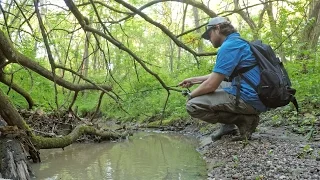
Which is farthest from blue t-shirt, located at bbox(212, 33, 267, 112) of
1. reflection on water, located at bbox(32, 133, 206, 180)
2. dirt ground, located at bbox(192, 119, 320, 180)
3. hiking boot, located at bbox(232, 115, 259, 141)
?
reflection on water, located at bbox(32, 133, 206, 180)

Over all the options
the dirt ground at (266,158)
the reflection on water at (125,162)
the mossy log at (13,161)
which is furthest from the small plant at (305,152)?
the mossy log at (13,161)

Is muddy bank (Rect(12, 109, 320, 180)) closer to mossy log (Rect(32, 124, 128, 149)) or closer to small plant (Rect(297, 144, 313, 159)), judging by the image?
small plant (Rect(297, 144, 313, 159))

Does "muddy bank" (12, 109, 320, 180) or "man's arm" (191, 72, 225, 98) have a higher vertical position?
"man's arm" (191, 72, 225, 98)

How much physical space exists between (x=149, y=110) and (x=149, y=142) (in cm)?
385

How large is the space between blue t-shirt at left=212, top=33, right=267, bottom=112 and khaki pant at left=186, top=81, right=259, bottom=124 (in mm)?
87

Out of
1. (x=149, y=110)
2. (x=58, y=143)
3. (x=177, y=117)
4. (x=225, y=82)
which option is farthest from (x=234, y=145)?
(x=149, y=110)

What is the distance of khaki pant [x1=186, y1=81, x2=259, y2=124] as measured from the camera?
3674mm

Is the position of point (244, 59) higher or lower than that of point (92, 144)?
higher

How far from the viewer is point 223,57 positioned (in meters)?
3.41

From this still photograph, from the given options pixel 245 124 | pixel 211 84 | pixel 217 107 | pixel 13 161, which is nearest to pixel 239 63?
pixel 211 84

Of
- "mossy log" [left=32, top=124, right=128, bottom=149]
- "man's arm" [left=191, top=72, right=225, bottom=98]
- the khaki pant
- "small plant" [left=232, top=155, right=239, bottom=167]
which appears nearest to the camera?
"small plant" [left=232, top=155, right=239, bottom=167]

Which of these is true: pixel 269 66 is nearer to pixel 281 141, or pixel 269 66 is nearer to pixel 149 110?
pixel 281 141

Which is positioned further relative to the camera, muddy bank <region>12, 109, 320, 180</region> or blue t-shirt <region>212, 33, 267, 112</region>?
blue t-shirt <region>212, 33, 267, 112</region>

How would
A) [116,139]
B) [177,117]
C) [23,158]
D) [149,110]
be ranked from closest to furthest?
1. [23,158]
2. [116,139]
3. [177,117]
4. [149,110]
